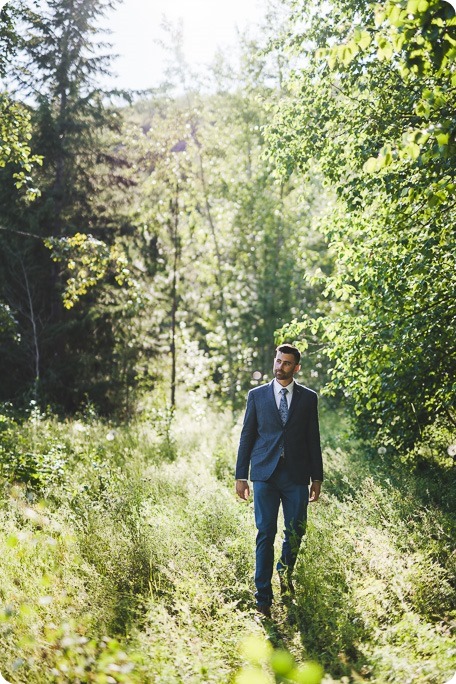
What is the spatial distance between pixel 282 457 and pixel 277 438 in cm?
18

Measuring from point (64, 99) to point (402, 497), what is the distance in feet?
44.8

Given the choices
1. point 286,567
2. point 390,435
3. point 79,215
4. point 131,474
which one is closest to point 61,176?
point 79,215

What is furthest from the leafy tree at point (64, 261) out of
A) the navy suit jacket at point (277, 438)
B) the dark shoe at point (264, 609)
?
the dark shoe at point (264, 609)

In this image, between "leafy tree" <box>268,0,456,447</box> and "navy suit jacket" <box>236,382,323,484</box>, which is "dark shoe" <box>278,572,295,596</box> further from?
"leafy tree" <box>268,0,456,447</box>

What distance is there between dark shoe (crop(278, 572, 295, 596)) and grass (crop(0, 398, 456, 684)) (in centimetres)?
11

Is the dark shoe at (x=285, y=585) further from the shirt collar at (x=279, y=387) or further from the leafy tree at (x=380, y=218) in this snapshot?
the leafy tree at (x=380, y=218)

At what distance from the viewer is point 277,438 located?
469 cm

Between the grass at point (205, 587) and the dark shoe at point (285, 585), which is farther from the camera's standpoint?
the dark shoe at point (285, 585)

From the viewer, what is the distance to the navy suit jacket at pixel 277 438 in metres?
4.68

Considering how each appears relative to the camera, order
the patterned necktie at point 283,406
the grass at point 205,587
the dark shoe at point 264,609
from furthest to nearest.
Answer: the patterned necktie at point 283,406, the dark shoe at point 264,609, the grass at point 205,587

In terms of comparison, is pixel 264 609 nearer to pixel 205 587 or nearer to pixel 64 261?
pixel 205 587

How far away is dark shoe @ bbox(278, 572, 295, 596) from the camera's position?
4.66m

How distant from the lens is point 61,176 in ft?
50.2

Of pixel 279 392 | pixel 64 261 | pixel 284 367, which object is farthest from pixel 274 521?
pixel 64 261
